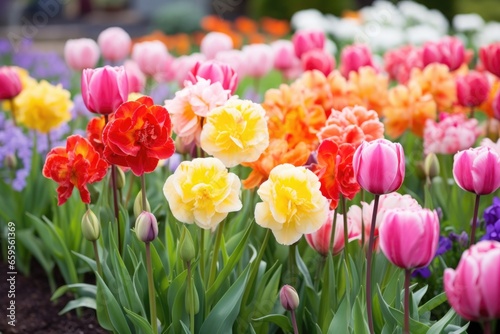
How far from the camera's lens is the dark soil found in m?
2.61

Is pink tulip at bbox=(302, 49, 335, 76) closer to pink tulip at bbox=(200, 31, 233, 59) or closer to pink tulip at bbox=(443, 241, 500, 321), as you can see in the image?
pink tulip at bbox=(200, 31, 233, 59)

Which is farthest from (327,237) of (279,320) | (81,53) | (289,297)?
(81,53)

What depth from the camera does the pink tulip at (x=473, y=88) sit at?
3.08 meters

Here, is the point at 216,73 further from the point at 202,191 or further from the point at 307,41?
the point at 307,41

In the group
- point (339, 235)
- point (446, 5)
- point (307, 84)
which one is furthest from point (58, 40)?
point (339, 235)

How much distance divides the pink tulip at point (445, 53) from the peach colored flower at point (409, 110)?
1.83 feet

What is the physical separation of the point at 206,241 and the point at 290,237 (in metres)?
0.50

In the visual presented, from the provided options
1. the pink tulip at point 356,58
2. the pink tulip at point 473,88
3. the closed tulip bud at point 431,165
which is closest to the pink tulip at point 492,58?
the pink tulip at point 473,88

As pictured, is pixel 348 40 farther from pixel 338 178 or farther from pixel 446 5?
pixel 338 178

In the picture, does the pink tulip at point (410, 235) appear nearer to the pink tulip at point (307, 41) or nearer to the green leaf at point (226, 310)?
the green leaf at point (226, 310)

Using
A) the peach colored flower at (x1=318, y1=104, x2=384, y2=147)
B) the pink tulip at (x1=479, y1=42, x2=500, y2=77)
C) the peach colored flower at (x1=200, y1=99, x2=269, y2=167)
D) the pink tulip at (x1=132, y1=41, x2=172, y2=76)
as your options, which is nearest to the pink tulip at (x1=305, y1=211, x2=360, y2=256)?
the peach colored flower at (x1=318, y1=104, x2=384, y2=147)

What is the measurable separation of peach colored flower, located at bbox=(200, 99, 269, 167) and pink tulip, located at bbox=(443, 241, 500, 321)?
75cm

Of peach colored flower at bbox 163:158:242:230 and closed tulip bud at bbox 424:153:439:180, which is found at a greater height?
peach colored flower at bbox 163:158:242:230

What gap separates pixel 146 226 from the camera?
5.70ft
